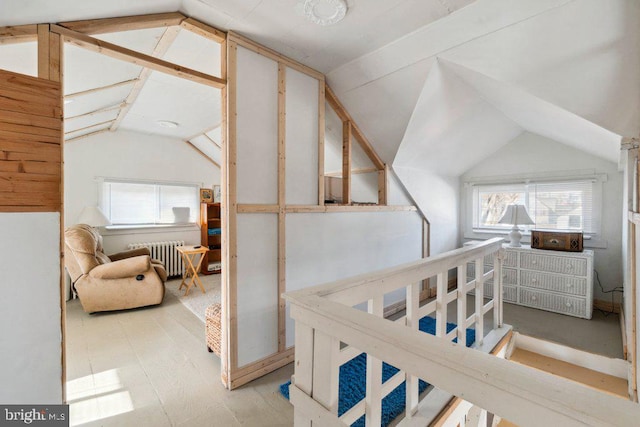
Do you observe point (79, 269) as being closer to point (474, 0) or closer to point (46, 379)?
point (46, 379)

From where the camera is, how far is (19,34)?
1385 mm

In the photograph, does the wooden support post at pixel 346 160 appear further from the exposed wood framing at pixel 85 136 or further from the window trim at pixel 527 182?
the exposed wood framing at pixel 85 136

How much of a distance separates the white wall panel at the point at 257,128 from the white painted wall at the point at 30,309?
1108 millimetres

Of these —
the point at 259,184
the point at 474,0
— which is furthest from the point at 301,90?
the point at 474,0

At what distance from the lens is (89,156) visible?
172 inches

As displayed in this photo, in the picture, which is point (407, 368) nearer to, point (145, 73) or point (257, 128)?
point (257, 128)

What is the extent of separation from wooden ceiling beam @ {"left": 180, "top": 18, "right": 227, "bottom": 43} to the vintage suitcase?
4.19 metres

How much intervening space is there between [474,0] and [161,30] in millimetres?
2122

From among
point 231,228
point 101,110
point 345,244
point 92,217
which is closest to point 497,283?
point 345,244

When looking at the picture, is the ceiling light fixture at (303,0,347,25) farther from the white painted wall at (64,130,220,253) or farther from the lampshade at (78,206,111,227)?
the white painted wall at (64,130,220,253)

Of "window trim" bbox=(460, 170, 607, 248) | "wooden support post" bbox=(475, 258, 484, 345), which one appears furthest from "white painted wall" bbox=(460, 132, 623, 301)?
"wooden support post" bbox=(475, 258, 484, 345)

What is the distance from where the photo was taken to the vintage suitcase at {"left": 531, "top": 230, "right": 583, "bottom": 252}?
3.37 m

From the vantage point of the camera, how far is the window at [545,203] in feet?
11.9

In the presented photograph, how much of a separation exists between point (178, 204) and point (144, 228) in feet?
2.41
